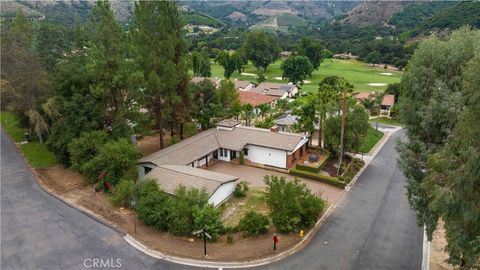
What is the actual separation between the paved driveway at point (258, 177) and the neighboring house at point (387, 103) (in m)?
31.5

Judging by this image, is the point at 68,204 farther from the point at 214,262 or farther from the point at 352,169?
the point at 352,169

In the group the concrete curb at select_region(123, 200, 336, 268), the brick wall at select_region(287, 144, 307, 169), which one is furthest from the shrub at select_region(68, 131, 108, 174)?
the brick wall at select_region(287, 144, 307, 169)

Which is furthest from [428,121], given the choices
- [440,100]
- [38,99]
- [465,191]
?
[38,99]

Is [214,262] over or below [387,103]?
below

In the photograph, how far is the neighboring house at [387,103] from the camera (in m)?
57.9

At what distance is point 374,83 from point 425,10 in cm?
13984

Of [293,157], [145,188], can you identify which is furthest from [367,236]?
[145,188]

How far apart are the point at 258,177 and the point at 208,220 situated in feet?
38.4

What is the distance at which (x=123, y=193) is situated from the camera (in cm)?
2634

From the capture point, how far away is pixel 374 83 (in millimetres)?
83125

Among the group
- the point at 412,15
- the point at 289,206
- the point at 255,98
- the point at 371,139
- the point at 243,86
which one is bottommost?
the point at 371,139

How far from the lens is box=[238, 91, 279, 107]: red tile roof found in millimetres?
59056

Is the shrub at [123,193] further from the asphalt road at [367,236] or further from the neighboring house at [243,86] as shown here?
the neighboring house at [243,86]

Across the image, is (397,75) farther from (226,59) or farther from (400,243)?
(400,243)
